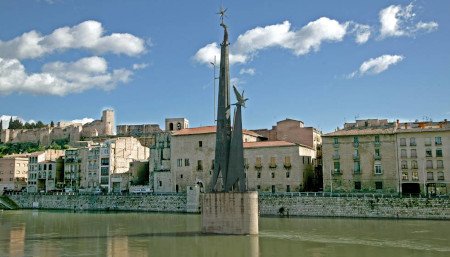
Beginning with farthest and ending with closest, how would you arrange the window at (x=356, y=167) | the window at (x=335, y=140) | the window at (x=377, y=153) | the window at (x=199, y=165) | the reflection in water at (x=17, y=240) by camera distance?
the window at (x=199, y=165) < the window at (x=335, y=140) < the window at (x=356, y=167) < the window at (x=377, y=153) < the reflection in water at (x=17, y=240)

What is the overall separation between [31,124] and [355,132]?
139 metres

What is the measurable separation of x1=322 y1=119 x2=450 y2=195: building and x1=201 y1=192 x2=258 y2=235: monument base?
29.9m

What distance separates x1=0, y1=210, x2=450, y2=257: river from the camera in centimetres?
2928

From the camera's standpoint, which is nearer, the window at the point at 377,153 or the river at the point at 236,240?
the river at the point at 236,240

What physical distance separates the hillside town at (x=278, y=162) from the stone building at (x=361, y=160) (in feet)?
0.39

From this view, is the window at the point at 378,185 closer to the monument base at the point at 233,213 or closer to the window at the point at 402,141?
the window at the point at 402,141

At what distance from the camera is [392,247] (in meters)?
31.2

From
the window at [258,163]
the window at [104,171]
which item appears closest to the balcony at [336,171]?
the window at [258,163]

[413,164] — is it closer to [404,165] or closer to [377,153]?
[404,165]

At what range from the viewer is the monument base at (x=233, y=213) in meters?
34.3

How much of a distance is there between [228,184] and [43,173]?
220 feet

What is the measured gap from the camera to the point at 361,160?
61.5 m

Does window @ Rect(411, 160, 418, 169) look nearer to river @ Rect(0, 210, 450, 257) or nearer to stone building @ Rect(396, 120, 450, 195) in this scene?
stone building @ Rect(396, 120, 450, 195)

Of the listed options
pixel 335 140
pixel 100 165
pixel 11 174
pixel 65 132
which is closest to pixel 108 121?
pixel 65 132
